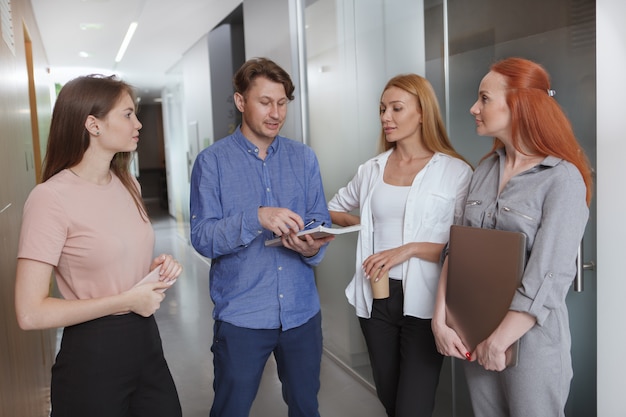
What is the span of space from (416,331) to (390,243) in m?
0.38

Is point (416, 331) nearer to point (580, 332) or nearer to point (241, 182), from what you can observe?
point (580, 332)

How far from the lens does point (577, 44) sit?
214 cm

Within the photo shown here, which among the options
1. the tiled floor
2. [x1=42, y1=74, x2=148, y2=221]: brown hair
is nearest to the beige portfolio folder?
[x1=42, y1=74, x2=148, y2=221]: brown hair

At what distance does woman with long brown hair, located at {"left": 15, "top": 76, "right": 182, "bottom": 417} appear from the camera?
146 cm

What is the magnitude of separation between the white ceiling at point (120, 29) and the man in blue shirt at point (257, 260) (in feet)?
13.9

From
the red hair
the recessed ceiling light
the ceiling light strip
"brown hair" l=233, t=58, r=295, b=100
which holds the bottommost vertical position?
the red hair

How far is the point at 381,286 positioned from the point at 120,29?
21.1 ft

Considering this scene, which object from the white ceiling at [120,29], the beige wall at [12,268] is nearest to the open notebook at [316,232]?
the beige wall at [12,268]

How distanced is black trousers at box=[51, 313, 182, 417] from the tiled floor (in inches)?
73.5

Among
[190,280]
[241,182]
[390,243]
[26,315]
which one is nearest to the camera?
[26,315]

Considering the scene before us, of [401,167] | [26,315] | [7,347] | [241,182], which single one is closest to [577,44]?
[401,167]

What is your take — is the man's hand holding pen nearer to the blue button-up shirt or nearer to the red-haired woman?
the blue button-up shirt

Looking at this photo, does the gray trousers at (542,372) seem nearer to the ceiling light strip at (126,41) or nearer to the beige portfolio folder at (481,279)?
the beige portfolio folder at (481,279)

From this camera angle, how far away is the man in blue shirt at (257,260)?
81.7 inches
